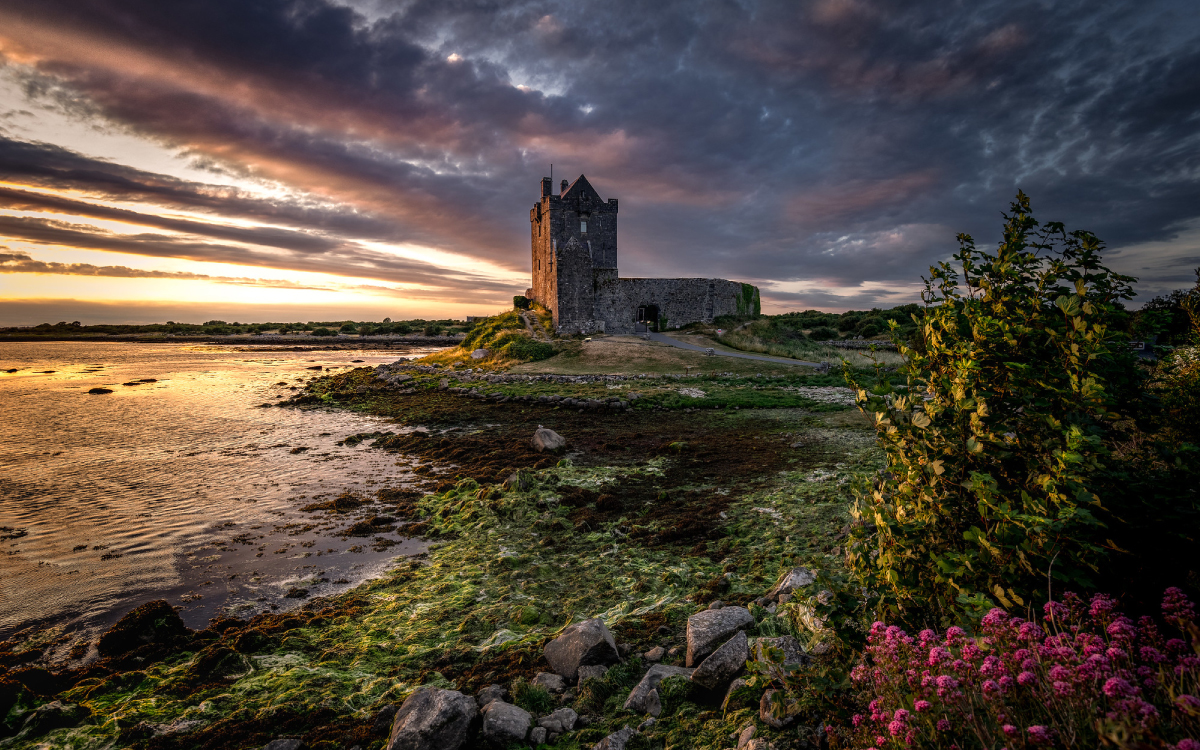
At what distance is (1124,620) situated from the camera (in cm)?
226

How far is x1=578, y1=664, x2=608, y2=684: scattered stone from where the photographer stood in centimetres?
455

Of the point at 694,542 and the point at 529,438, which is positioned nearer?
the point at 694,542

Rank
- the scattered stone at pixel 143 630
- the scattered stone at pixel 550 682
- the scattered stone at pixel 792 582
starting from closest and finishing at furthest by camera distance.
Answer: the scattered stone at pixel 550 682 → the scattered stone at pixel 792 582 → the scattered stone at pixel 143 630

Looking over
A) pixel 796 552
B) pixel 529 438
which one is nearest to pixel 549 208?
pixel 529 438

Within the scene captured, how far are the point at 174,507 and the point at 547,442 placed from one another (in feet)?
26.8

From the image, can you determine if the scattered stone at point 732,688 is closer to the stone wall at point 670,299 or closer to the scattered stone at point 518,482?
the scattered stone at point 518,482

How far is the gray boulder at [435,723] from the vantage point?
380 cm

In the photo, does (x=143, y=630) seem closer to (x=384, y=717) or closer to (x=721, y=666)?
(x=384, y=717)

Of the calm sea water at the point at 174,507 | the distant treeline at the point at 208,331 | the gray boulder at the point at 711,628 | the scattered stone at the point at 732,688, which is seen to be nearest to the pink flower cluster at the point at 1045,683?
the scattered stone at the point at 732,688

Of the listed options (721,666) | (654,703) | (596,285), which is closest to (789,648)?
(721,666)

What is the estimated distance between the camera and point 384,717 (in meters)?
4.35

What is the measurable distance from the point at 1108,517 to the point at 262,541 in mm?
10669

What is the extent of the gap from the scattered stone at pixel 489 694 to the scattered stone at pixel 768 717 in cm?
221

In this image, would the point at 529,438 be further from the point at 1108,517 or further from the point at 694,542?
the point at 1108,517
